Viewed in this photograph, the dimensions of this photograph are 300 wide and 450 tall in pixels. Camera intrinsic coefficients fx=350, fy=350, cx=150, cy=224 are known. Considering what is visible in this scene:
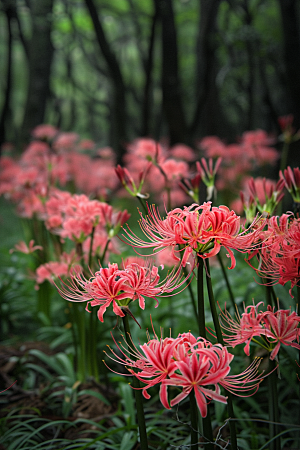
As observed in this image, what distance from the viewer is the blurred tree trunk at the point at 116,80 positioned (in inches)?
224

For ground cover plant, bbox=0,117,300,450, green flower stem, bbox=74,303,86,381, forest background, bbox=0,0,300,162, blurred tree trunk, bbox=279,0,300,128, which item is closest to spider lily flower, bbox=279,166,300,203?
ground cover plant, bbox=0,117,300,450

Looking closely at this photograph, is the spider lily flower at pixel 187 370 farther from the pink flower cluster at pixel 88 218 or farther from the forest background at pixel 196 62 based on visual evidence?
the forest background at pixel 196 62

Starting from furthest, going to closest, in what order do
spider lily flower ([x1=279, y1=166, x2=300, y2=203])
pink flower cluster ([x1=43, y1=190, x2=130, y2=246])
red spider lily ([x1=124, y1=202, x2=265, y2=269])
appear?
pink flower cluster ([x1=43, y1=190, x2=130, y2=246]) → spider lily flower ([x1=279, y1=166, x2=300, y2=203]) → red spider lily ([x1=124, y1=202, x2=265, y2=269])

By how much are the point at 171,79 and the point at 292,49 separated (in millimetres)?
1961

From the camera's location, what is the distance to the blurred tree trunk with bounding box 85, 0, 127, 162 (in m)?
5.69

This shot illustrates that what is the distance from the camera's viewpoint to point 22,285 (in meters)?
4.16

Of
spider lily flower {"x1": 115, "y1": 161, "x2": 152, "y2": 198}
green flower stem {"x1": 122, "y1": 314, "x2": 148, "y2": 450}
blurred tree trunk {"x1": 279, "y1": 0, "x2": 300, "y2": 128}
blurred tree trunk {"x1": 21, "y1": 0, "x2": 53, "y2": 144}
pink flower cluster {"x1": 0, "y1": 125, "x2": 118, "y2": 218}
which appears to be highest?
blurred tree trunk {"x1": 21, "y1": 0, "x2": 53, "y2": 144}

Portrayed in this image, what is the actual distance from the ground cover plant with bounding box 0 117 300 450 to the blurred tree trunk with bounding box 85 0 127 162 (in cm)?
249

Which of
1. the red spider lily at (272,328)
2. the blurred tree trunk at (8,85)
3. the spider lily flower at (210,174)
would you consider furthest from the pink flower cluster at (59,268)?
the blurred tree trunk at (8,85)

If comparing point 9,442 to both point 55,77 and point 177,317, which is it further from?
point 55,77

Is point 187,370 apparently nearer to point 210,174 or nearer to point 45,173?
point 210,174

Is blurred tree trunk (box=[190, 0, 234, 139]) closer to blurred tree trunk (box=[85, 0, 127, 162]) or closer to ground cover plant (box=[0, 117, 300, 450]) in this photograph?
blurred tree trunk (box=[85, 0, 127, 162])

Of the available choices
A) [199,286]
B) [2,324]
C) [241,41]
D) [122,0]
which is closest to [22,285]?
[2,324]

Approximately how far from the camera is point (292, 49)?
402 centimetres
